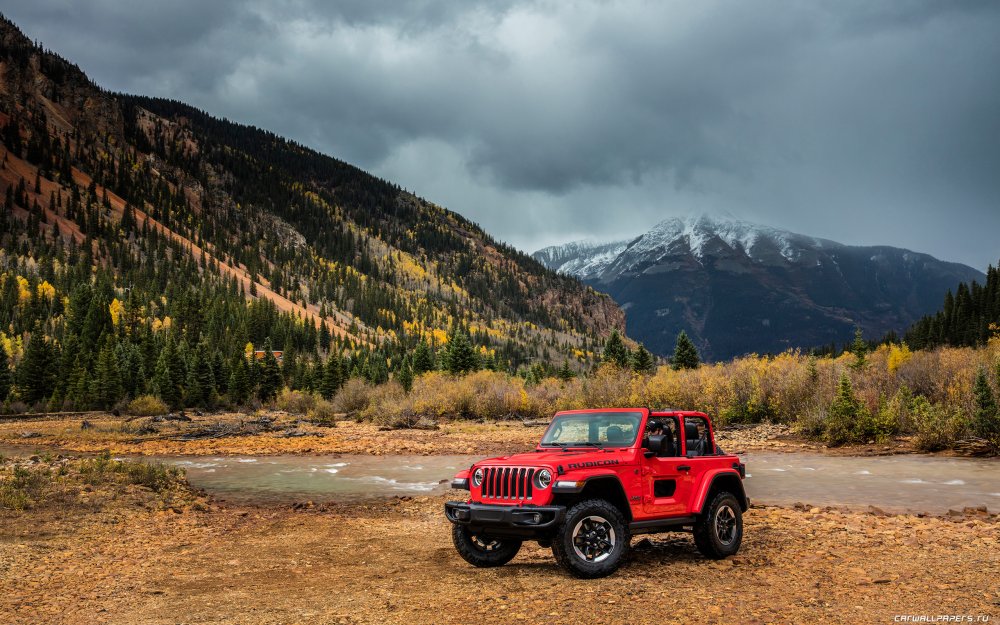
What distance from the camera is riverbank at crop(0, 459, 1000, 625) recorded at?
7.83 m

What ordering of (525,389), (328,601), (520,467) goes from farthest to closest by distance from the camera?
(525,389), (520,467), (328,601)

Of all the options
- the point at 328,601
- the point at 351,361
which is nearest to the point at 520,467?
the point at 328,601

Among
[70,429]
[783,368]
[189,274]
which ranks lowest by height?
[70,429]

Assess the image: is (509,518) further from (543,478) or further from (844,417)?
(844,417)

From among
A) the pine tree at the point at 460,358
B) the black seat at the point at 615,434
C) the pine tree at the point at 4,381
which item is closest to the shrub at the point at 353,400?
the pine tree at the point at 460,358

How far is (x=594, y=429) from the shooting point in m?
10.6

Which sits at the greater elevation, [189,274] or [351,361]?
[189,274]

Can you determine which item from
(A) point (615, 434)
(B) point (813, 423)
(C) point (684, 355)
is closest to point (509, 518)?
(A) point (615, 434)

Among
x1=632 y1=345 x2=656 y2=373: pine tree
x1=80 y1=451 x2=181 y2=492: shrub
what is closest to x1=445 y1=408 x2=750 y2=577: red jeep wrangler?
x1=80 y1=451 x2=181 y2=492: shrub

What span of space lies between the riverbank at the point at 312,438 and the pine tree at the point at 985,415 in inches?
113

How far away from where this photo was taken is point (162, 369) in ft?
239

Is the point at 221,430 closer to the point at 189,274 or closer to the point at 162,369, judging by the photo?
the point at 162,369

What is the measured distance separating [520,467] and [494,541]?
72.9 inches

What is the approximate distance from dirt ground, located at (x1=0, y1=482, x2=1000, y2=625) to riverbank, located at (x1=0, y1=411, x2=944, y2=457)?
66.3 feet
